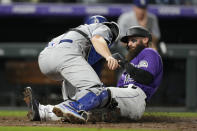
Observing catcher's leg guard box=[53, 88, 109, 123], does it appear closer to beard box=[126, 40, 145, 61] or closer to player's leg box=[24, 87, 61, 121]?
player's leg box=[24, 87, 61, 121]

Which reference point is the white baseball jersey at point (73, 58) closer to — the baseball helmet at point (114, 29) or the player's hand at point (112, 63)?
the baseball helmet at point (114, 29)

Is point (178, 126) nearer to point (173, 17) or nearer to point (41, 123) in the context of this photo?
point (41, 123)

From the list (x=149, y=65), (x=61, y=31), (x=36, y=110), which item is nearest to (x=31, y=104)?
(x=36, y=110)

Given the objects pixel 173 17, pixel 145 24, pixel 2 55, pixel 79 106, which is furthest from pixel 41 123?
pixel 173 17

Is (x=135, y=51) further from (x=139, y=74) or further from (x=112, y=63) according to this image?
(x=112, y=63)

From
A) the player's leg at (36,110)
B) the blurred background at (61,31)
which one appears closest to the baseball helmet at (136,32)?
the player's leg at (36,110)

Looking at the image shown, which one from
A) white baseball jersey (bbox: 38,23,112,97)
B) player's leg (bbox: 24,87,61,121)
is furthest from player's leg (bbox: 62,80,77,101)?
player's leg (bbox: 24,87,61,121)
